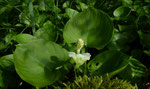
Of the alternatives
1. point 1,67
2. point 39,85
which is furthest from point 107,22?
point 1,67

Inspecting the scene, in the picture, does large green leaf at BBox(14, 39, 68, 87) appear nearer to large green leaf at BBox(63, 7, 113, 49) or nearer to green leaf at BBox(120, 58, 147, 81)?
large green leaf at BBox(63, 7, 113, 49)

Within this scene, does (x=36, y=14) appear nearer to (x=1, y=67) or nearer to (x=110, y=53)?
(x=1, y=67)

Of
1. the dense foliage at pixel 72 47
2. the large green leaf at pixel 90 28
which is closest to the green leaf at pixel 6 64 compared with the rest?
the dense foliage at pixel 72 47

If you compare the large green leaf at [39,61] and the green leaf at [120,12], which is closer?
the large green leaf at [39,61]

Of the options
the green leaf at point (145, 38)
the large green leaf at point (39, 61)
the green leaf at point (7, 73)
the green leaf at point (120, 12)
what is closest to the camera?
the large green leaf at point (39, 61)

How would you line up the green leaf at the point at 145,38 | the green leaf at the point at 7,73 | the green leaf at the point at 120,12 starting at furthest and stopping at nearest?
1. the green leaf at the point at 120,12
2. the green leaf at the point at 145,38
3. the green leaf at the point at 7,73

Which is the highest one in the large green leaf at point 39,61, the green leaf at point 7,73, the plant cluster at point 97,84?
the large green leaf at point 39,61

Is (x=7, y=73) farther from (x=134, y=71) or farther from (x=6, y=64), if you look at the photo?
(x=134, y=71)

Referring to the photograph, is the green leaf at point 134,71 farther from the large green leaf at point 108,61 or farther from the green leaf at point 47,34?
the green leaf at point 47,34
